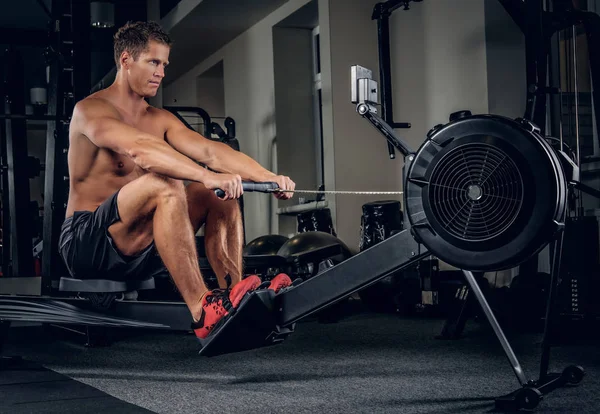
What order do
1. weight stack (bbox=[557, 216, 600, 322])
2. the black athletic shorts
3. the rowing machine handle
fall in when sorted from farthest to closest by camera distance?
weight stack (bbox=[557, 216, 600, 322]), the black athletic shorts, the rowing machine handle

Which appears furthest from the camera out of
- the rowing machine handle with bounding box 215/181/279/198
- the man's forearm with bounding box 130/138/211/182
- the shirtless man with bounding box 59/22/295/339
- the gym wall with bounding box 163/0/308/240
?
the gym wall with bounding box 163/0/308/240

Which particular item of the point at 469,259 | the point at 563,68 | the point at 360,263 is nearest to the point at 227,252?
the point at 360,263

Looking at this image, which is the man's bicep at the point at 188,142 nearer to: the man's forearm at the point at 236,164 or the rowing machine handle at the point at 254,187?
the man's forearm at the point at 236,164

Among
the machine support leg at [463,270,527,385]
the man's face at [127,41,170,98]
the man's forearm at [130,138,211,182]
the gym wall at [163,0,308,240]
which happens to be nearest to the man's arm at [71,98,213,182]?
the man's forearm at [130,138,211,182]

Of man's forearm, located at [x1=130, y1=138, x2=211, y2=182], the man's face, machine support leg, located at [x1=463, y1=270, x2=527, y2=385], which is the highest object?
the man's face

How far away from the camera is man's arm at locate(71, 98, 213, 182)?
211 centimetres

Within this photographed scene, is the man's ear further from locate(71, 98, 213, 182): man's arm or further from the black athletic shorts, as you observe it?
the black athletic shorts

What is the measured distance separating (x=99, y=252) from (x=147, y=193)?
0.97 feet

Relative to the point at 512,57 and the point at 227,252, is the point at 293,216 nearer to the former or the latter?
the point at 512,57

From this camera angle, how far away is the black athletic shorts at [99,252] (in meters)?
2.36

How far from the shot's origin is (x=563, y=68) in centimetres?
462

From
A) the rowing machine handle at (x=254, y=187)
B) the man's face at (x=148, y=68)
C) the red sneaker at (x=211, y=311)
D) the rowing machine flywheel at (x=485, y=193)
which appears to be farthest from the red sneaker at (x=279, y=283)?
the man's face at (x=148, y=68)

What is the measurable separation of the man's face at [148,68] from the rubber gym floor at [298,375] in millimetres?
953

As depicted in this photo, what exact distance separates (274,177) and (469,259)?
0.66m
